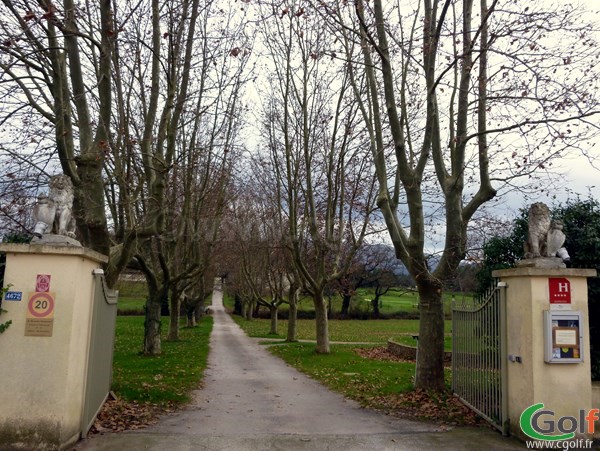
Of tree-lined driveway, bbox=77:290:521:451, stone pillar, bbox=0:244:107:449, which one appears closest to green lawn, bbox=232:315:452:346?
tree-lined driveway, bbox=77:290:521:451

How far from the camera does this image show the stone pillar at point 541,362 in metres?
6.96

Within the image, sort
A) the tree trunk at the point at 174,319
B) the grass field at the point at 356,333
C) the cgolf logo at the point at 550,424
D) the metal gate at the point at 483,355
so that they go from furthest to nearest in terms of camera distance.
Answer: the grass field at the point at 356,333 < the tree trunk at the point at 174,319 < the metal gate at the point at 483,355 < the cgolf logo at the point at 550,424

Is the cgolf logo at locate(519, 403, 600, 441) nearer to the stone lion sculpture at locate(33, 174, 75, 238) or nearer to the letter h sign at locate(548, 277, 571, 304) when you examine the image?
the letter h sign at locate(548, 277, 571, 304)

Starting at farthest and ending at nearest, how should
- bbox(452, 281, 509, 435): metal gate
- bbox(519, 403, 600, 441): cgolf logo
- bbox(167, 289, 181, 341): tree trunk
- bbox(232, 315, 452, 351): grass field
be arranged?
bbox(232, 315, 452, 351): grass field
bbox(167, 289, 181, 341): tree trunk
bbox(452, 281, 509, 435): metal gate
bbox(519, 403, 600, 441): cgolf logo

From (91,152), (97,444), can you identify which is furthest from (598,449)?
(91,152)

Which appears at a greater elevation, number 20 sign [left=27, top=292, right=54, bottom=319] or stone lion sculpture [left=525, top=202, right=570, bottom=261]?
stone lion sculpture [left=525, top=202, right=570, bottom=261]

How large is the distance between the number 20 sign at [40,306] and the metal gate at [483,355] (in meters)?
5.98

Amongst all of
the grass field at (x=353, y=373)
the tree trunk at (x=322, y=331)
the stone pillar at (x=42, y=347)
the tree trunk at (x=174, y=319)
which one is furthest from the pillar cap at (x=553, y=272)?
the tree trunk at (x=174, y=319)

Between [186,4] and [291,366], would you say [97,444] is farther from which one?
[291,366]

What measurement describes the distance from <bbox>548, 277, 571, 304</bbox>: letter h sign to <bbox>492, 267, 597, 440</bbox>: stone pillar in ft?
0.14

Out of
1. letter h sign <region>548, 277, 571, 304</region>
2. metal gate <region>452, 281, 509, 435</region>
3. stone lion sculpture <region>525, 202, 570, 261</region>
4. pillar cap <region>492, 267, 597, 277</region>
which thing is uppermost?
stone lion sculpture <region>525, 202, 570, 261</region>

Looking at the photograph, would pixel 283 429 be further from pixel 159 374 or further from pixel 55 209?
pixel 159 374

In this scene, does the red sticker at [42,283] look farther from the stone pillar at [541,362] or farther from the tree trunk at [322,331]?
the tree trunk at [322,331]

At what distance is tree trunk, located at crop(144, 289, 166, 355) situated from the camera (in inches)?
719
